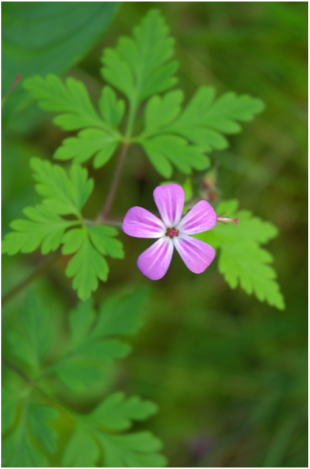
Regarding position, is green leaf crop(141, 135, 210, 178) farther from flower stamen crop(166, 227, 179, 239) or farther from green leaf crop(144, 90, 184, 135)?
flower stamen crop(166, 227, 179, 239)

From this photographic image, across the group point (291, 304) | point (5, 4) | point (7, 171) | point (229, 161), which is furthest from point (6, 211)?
point (291, 304)

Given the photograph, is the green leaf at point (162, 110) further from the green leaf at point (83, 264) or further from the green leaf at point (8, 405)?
the green leaf at point (8, 405)

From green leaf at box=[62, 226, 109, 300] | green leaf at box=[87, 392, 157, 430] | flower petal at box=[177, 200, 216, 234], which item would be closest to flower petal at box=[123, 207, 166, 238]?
flower petal at box=[177, 200, 216, 234]

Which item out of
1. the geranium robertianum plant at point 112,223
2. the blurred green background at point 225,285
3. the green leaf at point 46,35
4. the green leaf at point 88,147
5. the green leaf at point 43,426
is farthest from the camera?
the blurred green background at point 225,285

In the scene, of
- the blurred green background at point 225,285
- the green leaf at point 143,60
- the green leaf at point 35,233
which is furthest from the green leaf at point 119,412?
the green leaf at point 143,60

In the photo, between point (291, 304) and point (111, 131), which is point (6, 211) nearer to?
point (111, 131)

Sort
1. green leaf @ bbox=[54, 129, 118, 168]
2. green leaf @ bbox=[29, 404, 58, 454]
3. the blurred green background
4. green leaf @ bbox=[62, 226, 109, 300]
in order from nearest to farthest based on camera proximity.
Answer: green leaf @ bbox=[62, 226, 109, 300] → green leaf @ bbox=[54, 129, 118, 168] → green leaf @ bbox=[29, 404, 58, 454] → the blurred green background
